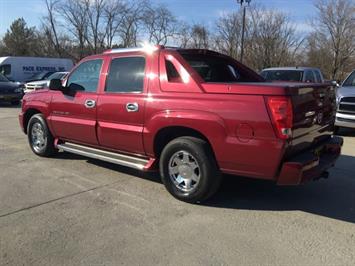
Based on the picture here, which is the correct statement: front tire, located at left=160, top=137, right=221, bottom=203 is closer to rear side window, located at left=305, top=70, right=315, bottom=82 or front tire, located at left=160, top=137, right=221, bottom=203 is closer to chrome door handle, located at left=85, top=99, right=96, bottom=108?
chrome door handle, located at left=85, top=99, right=96, bottom=108

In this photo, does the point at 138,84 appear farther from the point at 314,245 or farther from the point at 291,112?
the point at 314,245

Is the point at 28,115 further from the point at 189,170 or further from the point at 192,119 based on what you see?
the point at 192,119

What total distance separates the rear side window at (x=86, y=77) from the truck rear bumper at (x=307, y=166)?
3.09 metres

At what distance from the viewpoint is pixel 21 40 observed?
204ft

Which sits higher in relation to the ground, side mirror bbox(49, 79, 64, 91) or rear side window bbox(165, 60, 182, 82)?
rear side window bbox(165, 60, 182, 82)

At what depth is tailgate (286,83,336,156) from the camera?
14.3 feet

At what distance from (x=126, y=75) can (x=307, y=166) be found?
2703mm

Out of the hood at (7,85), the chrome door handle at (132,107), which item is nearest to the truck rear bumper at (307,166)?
the chrome door handle at (132,107)

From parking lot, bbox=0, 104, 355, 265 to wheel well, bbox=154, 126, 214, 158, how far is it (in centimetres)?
59

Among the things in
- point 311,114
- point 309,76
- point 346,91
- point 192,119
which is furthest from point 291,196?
point 309,76

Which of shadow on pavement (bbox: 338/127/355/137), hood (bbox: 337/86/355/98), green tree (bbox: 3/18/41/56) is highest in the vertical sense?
green tree (bbox: 3/18/41/56)

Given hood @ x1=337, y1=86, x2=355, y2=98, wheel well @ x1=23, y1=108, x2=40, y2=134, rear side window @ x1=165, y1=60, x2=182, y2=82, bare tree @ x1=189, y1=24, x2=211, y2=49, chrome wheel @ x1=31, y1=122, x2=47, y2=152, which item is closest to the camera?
rear side window @ x1=165, y1=60, x2=182, y2=82

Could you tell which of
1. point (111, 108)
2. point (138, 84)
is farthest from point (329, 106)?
point (111, 108)


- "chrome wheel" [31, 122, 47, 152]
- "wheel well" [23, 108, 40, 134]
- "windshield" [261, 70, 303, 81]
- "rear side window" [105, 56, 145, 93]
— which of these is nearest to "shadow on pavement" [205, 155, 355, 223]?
"rear side window" [105, 56, 145, 93]
